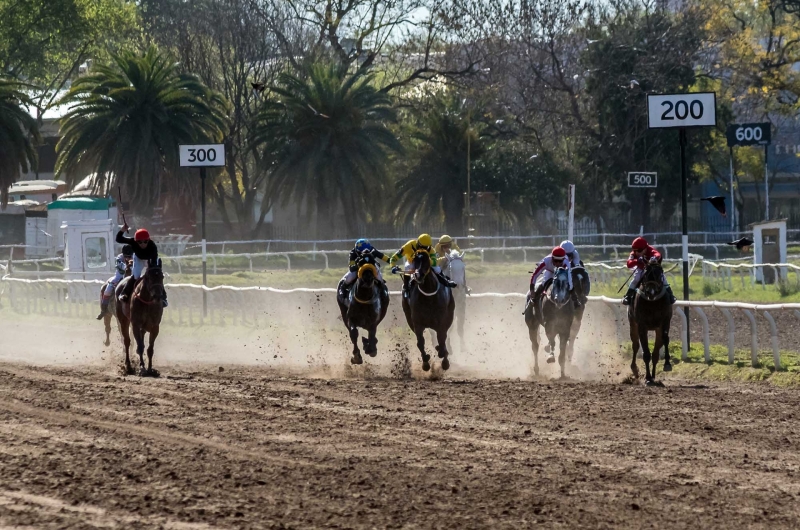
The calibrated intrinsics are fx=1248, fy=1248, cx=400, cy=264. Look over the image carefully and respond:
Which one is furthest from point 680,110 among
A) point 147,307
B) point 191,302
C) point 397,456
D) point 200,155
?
point 191,302

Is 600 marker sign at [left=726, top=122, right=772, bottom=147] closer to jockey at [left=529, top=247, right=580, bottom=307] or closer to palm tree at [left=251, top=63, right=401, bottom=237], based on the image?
palm tree at [left=251, top=63, right=401, bottom=237]

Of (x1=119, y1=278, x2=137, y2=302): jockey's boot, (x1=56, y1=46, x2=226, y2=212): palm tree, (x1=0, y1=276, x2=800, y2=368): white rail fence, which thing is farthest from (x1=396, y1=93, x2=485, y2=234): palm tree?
(x1=119, y1=278, x2=137, y2=302): jockey's boot

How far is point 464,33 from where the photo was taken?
2002 inches

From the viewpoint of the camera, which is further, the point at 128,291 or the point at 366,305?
the point at 128,291

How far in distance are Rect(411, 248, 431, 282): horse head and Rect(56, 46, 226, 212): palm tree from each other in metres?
29.1

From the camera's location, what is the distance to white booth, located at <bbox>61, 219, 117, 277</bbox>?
29.1m

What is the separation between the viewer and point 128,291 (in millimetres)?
16234

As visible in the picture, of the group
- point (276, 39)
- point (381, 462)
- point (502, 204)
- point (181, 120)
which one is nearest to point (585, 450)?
point (381, 462)

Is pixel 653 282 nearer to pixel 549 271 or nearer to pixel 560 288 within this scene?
pixel 560 288

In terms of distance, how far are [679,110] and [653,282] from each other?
2762 millimetres

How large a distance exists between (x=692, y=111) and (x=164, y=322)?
39.8 feet

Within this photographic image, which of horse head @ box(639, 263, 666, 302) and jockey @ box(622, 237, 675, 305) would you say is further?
jockey @ box(622, 237, 675, 305)

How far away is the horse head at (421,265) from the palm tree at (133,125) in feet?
95.4

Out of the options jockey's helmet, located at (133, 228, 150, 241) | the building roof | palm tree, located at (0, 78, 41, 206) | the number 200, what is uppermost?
palm tree, located at (0, 78, 41, 206)
